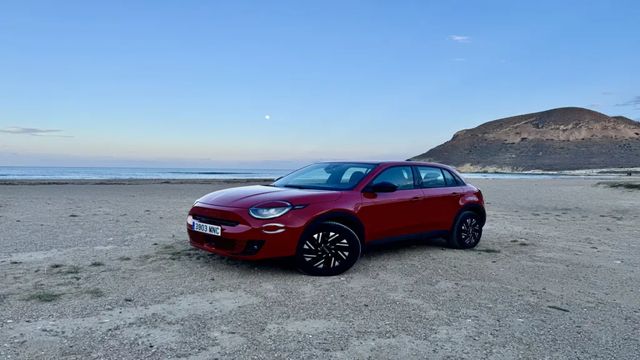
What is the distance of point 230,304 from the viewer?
4516 mm

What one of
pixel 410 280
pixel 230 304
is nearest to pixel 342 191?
pixel 410 280

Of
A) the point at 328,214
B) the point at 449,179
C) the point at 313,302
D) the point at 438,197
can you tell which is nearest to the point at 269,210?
the point at 328,214

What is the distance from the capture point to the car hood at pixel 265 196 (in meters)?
5.57

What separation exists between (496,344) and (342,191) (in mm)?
2809

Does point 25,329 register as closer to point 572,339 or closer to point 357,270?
point 357,270

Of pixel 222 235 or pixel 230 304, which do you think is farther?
pixel 222 235

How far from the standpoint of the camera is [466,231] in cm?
764

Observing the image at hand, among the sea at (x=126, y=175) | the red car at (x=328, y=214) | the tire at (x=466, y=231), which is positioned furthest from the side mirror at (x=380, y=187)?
the sea at (x=126, y=175)

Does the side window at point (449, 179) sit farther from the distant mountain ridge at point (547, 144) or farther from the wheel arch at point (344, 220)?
the distant mountain ridge at point (547, 144)

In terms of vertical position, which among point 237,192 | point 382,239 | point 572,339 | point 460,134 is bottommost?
point 572,339

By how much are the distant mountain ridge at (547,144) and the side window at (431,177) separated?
82.4 metres

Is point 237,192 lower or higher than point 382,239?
higher

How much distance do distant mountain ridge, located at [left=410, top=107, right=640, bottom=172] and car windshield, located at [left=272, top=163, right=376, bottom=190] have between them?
83.7m

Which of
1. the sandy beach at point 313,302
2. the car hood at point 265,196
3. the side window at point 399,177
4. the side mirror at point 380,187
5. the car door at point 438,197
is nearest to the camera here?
the sandy beach at point 313,302
